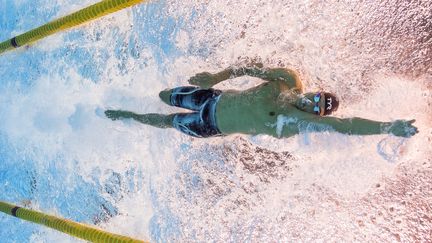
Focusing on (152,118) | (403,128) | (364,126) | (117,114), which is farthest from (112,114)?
(403,128)

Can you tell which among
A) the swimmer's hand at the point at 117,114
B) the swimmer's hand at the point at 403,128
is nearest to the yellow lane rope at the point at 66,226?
the swimmer's hand at the point at 117,114

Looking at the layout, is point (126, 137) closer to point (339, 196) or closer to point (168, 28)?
point (168, 28)

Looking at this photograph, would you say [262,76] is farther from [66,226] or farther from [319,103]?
[66,226]

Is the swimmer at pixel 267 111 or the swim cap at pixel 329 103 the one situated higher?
the swim cap at pixel 329 103

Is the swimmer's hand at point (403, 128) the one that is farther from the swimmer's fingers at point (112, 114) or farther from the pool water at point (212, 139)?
the swimmer's fingers at point (112, 114)

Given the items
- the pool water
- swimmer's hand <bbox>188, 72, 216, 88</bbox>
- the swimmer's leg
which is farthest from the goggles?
the swimmer's leg

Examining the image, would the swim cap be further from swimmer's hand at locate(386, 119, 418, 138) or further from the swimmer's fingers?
the swimmer's fingers
